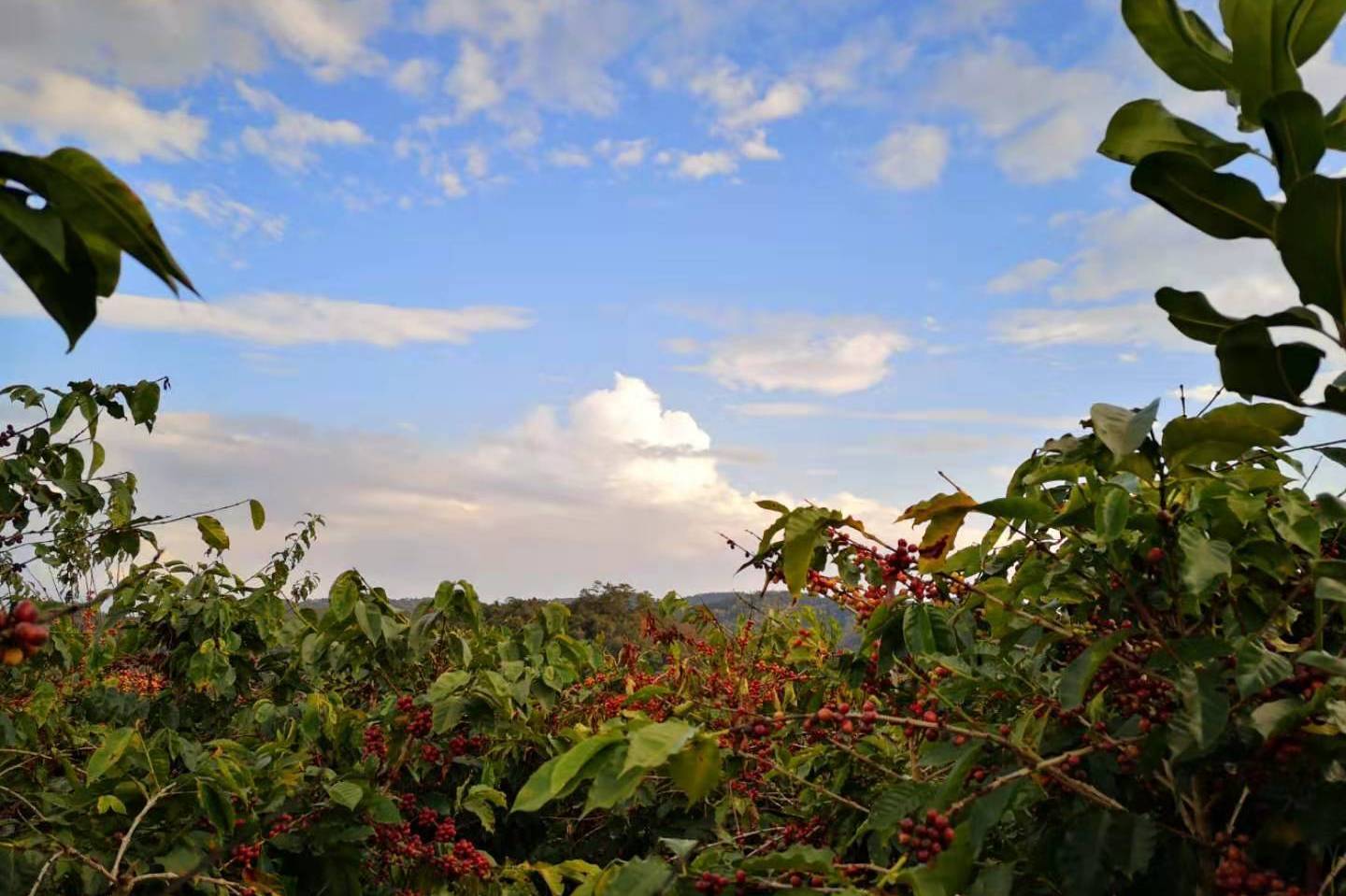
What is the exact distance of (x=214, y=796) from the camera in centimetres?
265

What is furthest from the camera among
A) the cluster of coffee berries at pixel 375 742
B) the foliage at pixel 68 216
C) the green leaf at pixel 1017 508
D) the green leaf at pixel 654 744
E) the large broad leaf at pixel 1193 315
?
the cluster of coffee berries at pixel 375 742

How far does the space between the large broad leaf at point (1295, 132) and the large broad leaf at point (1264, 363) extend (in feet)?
0.80

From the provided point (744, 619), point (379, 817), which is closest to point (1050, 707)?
point (379, 817)

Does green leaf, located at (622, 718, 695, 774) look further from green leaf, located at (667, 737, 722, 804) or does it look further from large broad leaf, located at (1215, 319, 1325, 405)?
large broad leaf, located at (1215, 319, 1325, 405)

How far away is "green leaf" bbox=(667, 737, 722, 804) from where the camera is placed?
1361 millimetres

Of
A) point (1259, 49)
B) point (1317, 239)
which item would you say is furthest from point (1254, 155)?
point (1317, 239)

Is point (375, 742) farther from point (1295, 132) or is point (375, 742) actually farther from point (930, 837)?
point (1295, 132)

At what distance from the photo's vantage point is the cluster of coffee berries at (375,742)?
10.7 ft

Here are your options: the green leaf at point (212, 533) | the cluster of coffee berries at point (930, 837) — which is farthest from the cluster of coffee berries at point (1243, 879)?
the green leaf at point (212, 533)

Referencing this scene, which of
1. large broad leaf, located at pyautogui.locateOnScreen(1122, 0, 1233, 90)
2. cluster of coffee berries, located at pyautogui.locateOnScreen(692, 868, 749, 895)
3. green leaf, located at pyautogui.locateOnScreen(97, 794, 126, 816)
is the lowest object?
green leaf, located at pyautogui.locateOnScreen(97, 794, 126, 816)

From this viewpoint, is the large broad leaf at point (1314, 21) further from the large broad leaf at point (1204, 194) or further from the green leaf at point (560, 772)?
the green leaf at point (560, 772)

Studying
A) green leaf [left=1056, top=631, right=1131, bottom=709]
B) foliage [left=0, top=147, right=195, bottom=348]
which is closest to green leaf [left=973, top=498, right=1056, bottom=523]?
green leaf [left=1056, top=631, right=1131, bottom=709]

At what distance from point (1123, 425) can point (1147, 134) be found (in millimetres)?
676

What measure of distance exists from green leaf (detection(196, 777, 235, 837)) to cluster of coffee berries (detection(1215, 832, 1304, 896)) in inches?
94.7
